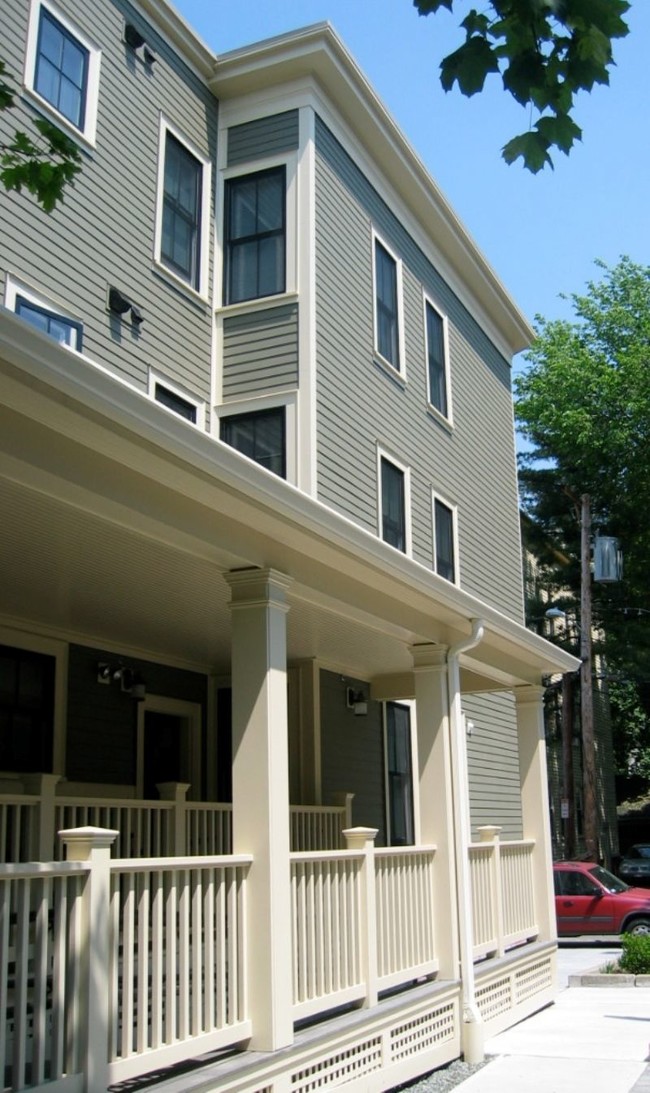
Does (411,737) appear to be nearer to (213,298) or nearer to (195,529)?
(213,298)

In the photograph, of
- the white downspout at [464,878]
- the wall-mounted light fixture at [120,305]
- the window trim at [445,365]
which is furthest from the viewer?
the window trim at [445,365]

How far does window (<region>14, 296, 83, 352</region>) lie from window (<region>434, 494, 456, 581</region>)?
6.61 meters

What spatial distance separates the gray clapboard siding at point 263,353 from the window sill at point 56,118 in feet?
8.27

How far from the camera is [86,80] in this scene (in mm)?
10883

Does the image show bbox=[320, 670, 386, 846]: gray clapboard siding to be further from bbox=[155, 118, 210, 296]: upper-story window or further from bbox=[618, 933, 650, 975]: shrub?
bbox=[155, 118, 210, 296]: upper-story window

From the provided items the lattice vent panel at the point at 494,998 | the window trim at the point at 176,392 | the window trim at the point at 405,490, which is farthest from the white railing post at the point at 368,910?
the window trim at the point at 405,490

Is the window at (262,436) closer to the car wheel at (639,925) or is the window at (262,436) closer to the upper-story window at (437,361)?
the upper-story window at (437,361)

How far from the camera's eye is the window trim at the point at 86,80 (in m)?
10.1

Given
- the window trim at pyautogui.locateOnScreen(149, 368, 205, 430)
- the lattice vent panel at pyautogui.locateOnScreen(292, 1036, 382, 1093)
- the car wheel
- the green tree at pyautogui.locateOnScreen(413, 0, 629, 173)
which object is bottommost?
the car wheel

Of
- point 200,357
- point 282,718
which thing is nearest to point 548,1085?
point 282,718

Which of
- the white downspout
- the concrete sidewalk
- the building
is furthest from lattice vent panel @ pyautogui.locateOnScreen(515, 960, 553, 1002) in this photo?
the white downspout

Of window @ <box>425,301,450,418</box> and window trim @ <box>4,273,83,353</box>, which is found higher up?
window @ <box>425,301,450,418</box>

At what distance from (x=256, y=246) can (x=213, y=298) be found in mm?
773

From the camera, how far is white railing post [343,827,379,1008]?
7.43 meters
